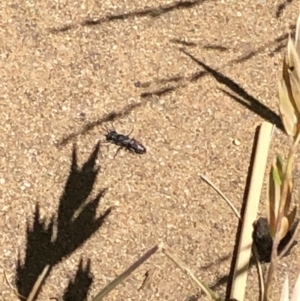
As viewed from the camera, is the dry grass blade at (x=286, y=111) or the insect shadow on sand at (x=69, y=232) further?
the insect shadow on sand at (x=69, y=232)

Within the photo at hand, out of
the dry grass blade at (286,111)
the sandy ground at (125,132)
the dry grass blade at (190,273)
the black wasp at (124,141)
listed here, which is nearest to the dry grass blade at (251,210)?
the sandy ground at (125,132)

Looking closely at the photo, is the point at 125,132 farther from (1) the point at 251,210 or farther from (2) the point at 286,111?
(2) the point at 286,111

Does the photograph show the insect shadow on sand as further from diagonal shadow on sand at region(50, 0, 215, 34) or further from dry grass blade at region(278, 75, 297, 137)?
dry grass blade at region(278, 75, 297, 137)

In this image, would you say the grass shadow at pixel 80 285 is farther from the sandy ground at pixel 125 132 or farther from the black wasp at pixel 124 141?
the black wasp at pixel 124 141

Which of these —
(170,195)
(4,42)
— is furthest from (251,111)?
(4,42)

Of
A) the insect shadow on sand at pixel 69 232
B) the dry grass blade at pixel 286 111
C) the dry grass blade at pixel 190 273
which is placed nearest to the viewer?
the dry grass blade at pixel 286 111

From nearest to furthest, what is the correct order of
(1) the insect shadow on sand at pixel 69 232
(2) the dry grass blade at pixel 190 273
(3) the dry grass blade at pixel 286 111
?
(3) the dry grass blade at pixel 286 111, (2) the dry grass blade at pixel 190 273, (1) the insect shadow on sand at pixel 69 232

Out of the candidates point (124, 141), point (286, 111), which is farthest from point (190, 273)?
point (124, 141)
